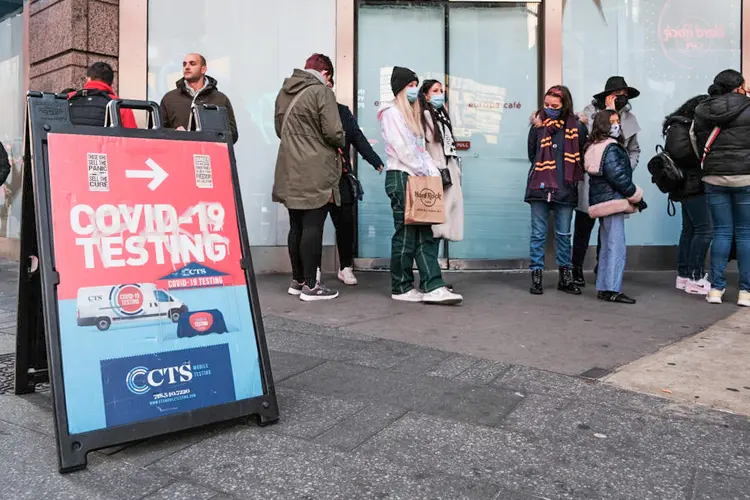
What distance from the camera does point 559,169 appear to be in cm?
578

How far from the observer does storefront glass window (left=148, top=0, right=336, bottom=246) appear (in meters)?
7.26

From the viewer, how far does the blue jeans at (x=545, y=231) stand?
592 cm

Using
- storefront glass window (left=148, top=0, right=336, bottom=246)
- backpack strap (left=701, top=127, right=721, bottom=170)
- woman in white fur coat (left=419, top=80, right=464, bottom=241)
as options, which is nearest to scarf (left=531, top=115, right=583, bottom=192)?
woman in white fur coat (left=419, top=80, right=464, bottom=241)

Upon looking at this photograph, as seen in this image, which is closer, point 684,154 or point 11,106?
point 684,154

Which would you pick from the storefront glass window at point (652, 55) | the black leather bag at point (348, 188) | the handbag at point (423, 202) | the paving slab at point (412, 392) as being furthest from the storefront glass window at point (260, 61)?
the paving slab at point (412, 392)

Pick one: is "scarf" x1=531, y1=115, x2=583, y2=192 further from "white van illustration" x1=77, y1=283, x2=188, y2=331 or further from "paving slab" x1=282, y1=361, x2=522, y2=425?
"white van illustration" x1=77, y1=283, x2=188, y2=331

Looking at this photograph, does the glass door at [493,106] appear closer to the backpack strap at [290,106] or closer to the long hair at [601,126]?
the long hair at [601,126]

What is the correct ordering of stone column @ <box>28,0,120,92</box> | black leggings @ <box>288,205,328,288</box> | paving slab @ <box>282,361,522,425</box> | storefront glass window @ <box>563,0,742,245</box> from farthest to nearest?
1. storefront glass window @ <box>563,0,742,245</box>
2. stone column @ <box>28,0,120,92</box>
3. black leggings @ <box>288,205,328,288</box>
4. paving slab @ <box>282,361,522,425</box>

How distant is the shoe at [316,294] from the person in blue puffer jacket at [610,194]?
7.27ft

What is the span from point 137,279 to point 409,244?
10.5ft

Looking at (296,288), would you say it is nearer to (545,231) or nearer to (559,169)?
(545,231)

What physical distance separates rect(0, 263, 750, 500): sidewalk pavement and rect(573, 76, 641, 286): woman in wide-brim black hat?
212cm

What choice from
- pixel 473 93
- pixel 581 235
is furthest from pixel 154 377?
pixel 473 93

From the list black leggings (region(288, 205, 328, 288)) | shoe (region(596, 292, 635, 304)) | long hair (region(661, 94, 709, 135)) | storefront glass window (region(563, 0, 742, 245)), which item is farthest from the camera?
storefront glass window (region(563, 0, 742, 245))
